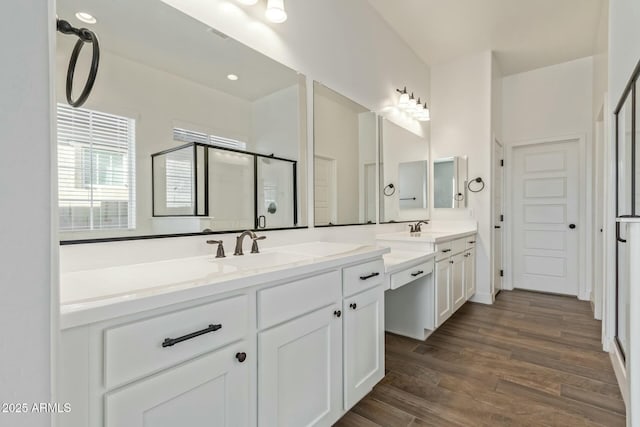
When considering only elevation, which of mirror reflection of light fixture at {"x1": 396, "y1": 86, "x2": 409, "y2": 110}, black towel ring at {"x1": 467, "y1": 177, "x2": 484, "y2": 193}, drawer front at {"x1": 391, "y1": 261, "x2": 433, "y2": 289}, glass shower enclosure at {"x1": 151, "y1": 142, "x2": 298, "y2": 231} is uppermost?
mirror reflection of light fixture at {"x1": 396, "y1": 86, "x2": 409, "y2": 110}

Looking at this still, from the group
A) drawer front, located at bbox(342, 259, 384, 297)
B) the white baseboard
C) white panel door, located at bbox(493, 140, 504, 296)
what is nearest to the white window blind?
drawer front, located at bbox(342, 259, 384, 297)

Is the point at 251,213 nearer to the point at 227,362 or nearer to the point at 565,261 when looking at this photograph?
the point at 227,362

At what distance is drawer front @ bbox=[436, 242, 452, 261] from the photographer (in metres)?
2.62

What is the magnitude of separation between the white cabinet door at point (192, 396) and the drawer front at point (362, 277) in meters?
0.61

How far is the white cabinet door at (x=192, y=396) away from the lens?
2.54 feet

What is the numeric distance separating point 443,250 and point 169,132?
237 centimetres

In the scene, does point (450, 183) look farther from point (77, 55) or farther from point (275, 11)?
point (77, 55)

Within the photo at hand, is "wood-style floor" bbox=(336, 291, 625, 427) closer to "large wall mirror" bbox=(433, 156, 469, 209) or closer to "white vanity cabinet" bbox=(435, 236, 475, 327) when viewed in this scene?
"white vanity cabinet" bbox=(435, 236, 475, 327)

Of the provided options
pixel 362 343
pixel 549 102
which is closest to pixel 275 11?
pixel 362 343

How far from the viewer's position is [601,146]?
10.2 ft

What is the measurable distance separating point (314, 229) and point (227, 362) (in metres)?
1.23

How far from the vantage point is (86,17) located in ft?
3.64

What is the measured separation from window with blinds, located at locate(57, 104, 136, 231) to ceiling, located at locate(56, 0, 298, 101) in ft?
0.93

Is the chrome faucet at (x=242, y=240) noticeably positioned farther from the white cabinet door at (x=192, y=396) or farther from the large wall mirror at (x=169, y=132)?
the white cabinet door at (x=192, y=396)
